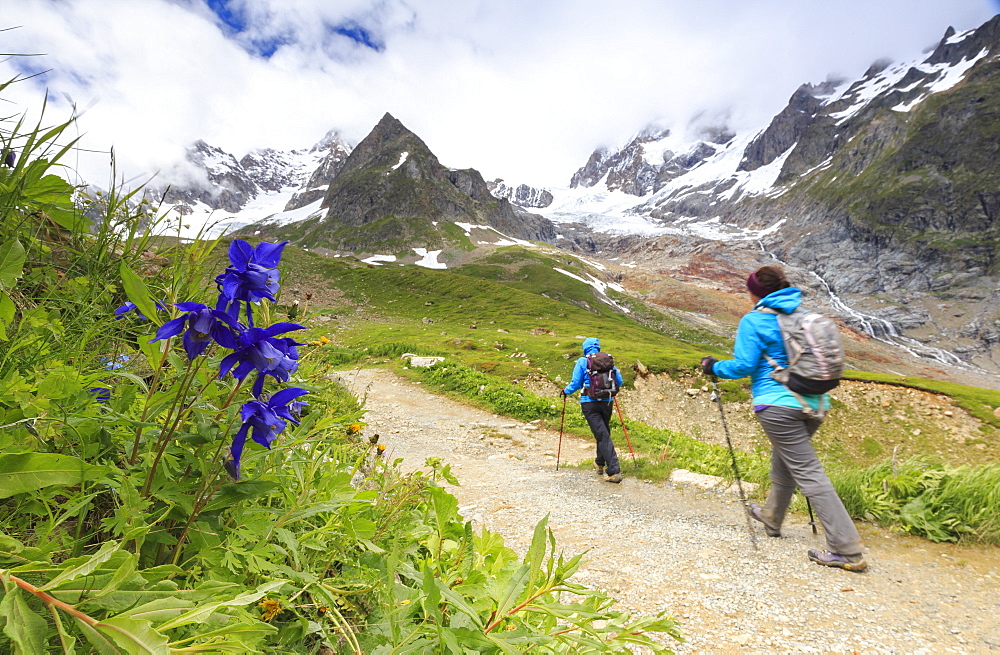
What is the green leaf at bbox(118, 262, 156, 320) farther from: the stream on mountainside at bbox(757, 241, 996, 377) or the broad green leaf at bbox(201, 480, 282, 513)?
the stream on mountainside at bbox(757, 241, 996, 377)

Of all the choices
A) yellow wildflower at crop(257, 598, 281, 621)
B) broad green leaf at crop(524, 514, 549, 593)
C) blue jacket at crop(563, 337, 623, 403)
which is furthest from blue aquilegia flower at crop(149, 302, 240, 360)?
blue jacket at crop(563, 337, 623, 403)

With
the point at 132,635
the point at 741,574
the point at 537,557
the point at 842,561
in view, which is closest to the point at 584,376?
the point at 741,574

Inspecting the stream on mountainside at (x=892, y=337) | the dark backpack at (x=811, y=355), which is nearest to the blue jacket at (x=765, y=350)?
the dark backpack at (x=811, y=355)

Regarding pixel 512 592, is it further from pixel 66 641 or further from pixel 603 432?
pixel 603 432

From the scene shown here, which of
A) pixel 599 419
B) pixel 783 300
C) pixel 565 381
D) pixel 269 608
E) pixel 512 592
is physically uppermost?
pixel 783 300

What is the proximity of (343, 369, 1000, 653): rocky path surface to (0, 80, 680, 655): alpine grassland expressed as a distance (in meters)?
1.68

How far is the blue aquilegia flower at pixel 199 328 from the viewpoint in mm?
1283

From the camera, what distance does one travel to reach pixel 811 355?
14.9 feet

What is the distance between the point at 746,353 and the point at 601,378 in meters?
3.59

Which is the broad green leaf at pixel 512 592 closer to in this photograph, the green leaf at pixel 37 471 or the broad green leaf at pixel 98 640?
the broad green leaf at pixel 98 640

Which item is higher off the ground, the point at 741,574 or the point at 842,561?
the point at 842,561

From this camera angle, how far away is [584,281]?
100 m

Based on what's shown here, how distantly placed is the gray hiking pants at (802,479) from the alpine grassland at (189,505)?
3.79 metres

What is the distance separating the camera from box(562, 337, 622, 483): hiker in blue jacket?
26.0 feet
